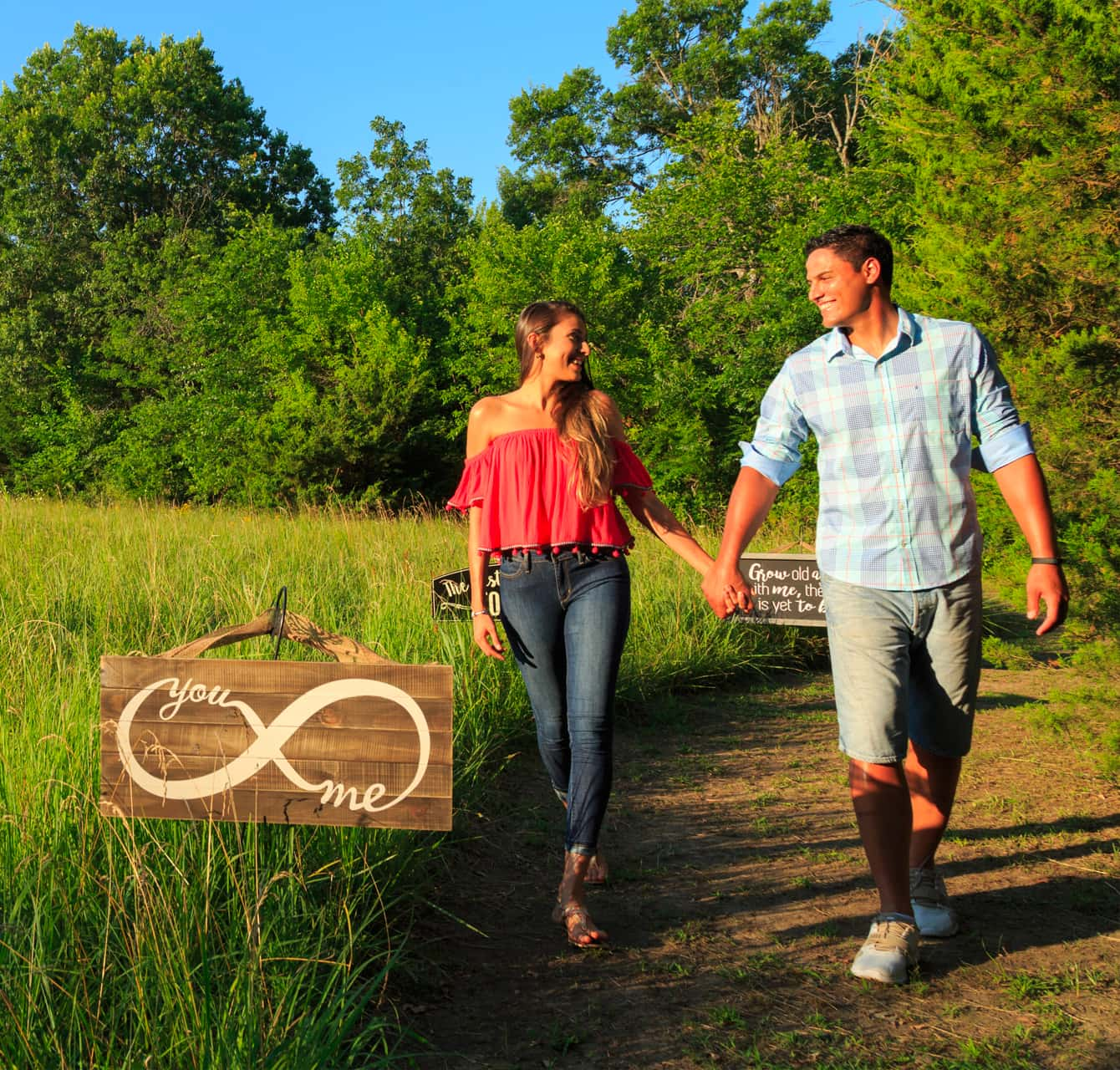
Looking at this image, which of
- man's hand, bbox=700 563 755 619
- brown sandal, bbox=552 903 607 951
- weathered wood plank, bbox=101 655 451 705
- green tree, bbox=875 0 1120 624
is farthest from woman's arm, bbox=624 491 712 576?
green tree, bbox=875 0 1120 624

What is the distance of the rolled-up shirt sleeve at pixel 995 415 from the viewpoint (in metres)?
3.20

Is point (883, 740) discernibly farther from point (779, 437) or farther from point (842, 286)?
point (842, 286)

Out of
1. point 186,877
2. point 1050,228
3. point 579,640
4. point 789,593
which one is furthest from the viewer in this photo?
point 789,593

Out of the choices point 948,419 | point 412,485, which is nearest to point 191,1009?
Answer: point 948,419

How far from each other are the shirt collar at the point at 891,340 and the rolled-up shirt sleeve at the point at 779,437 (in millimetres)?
167

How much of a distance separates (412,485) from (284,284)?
877 cm

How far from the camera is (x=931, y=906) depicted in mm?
3510

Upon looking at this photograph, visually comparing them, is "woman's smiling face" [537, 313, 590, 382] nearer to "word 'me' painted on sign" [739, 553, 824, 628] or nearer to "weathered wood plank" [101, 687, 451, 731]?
"weathered wood plank" [101, 687, 451, 731]

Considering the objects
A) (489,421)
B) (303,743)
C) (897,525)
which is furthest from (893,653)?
(303,743)

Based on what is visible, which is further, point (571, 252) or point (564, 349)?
point (571, 252)

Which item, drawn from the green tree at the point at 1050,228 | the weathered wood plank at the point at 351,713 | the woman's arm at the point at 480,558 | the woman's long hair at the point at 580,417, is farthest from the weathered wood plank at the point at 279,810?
the green tree at the point at 1050,228

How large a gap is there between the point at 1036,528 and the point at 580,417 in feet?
4.55

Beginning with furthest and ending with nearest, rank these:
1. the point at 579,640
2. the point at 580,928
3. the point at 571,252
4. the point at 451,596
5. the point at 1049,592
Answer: the point at 571,252, the point at 451,596, the point at 579,640, the point at 580,928, the point at 1049,592

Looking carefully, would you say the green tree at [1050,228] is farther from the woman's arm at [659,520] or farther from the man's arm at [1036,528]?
the woman's arm at [659,520]
